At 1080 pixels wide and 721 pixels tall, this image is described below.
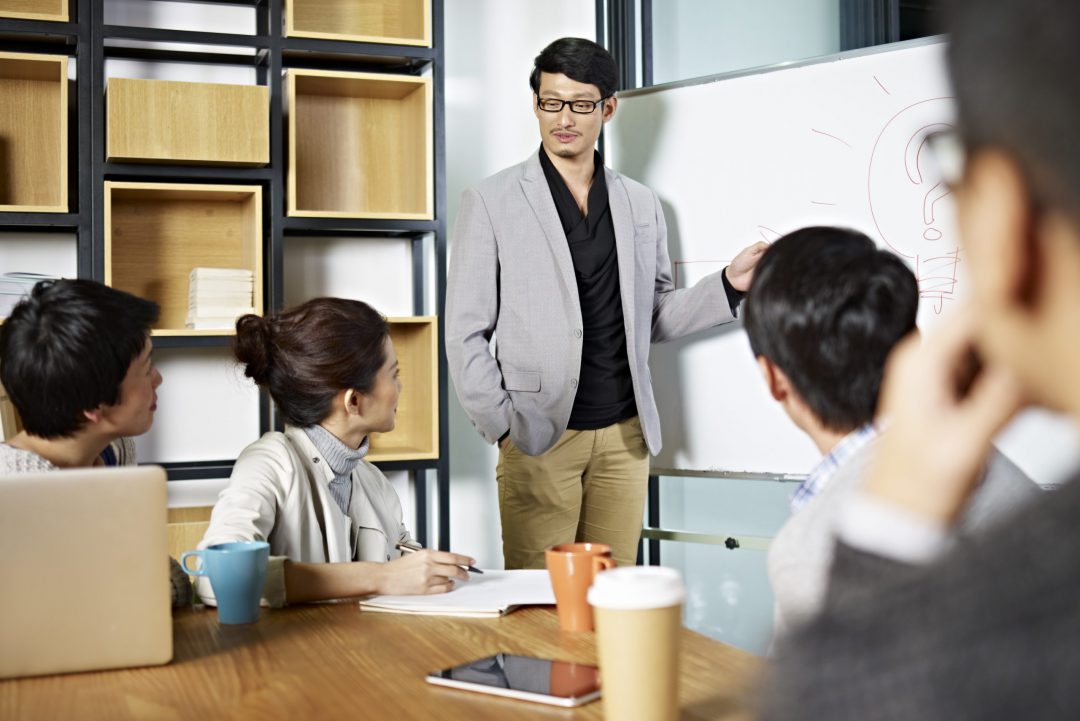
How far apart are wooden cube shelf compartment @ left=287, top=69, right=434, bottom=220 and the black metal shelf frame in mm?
77

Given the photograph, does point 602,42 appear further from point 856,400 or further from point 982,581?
point 982,581

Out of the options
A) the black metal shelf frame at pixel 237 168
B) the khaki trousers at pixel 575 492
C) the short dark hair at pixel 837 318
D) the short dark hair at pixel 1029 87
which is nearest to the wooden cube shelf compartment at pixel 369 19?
the black metal shelf frame at pixel 237 168

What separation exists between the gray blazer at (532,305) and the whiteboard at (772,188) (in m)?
0.13

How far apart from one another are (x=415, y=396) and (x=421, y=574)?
1816 mm

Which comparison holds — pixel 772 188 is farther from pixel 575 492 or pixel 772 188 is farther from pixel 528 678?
pixel 528 678

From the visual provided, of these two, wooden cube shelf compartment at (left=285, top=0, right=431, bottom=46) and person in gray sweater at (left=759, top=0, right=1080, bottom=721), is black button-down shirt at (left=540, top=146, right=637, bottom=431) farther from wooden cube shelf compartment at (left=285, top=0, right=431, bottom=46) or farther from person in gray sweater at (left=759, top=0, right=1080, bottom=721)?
person in gray sweater at (left=759, top=0, right=1080, bottom=721)

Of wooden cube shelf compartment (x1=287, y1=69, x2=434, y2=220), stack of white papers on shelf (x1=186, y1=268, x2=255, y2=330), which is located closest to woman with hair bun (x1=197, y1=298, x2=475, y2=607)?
stack of white papers on shelf (x1=186, y1=268, x2=255, y2=330)

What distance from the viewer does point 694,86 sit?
297 cm

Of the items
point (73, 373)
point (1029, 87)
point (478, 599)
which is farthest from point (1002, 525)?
point (73, 373)

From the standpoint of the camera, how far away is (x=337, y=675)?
3.72 ft

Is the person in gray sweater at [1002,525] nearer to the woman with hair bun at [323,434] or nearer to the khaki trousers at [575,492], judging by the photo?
the woman with hair bun at [323,434]

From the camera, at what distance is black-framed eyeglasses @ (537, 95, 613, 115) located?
2.86 m

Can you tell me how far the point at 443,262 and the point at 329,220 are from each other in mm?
337

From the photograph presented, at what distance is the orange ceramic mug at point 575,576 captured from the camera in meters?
1.26
